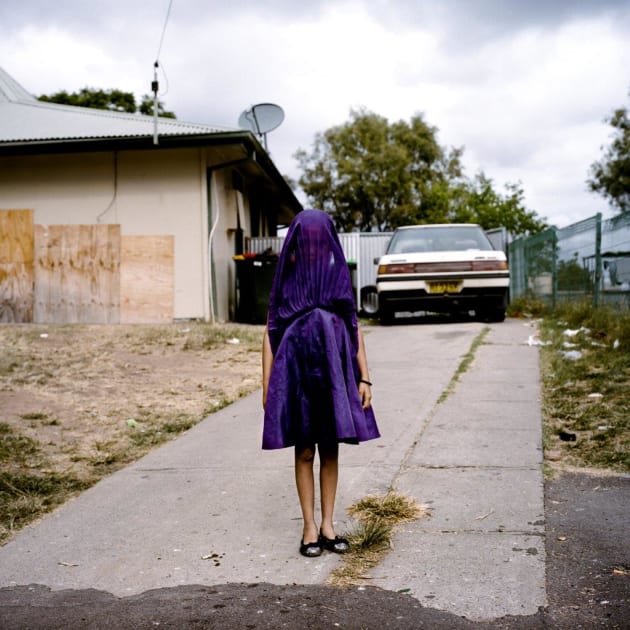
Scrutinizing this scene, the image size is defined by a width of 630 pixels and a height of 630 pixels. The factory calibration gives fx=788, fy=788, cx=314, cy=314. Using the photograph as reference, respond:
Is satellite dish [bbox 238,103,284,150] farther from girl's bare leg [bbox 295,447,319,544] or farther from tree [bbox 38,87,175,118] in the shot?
tree [bbox 38,87,175,118]

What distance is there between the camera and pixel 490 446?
15.6 feet

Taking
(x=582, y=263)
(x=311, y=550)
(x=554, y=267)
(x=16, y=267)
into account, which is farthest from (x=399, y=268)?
(x=311, y=550)

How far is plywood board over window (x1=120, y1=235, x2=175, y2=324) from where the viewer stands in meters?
13.7

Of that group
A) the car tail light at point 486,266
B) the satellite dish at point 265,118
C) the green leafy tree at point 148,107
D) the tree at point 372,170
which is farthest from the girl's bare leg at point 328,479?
the tree at point 372,170

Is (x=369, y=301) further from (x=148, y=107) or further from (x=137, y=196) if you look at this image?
(x=148, y=107)

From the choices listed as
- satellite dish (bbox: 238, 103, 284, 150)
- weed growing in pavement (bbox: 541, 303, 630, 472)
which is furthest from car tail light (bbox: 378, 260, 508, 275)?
satellite dish (bbox: 238, 103, 284, 150)

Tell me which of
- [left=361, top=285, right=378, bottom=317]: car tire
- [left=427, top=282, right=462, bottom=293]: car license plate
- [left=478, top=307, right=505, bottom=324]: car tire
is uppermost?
[left=427, top=282, right=462, bottom=293]: car license plate

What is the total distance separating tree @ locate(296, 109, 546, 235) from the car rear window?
1070 inches

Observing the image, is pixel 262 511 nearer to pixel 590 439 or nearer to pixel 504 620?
pixel 504 620

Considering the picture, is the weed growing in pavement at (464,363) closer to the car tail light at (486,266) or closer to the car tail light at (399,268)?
the car tail light at (486,266)

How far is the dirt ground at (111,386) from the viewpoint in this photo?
18.0 ft

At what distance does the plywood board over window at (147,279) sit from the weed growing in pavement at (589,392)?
6.65 meters

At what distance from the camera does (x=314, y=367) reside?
3234 millimetres

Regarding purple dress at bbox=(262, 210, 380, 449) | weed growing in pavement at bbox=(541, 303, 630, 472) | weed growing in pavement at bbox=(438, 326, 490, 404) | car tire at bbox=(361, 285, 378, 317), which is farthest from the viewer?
car tire at bbox=(361, 285, 378, 317)
